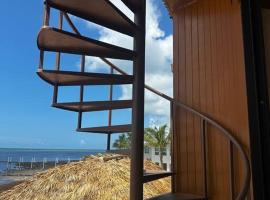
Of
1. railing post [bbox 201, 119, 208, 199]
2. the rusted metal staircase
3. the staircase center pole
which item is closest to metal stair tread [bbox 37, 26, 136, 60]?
the rusted metal staircase

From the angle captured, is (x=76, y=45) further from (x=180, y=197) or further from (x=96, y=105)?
(x=180, y=197)

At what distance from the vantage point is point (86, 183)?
514cm

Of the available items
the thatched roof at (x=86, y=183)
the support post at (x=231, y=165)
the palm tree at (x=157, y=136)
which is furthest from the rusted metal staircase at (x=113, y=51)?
the palm tree at (x=157, y=136)

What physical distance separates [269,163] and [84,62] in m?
2.29

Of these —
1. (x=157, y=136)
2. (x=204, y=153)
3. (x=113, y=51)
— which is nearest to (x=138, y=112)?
(x=113, y=51)

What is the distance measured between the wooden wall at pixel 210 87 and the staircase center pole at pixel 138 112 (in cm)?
81

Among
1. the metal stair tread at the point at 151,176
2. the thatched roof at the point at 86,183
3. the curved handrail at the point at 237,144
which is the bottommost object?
the thatched roof at the point at 86,183

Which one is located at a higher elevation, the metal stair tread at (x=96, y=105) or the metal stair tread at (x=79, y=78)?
the metal stair tread at (x=79, y=78)

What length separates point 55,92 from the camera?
3.35 meters

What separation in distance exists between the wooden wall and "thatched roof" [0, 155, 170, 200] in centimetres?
179

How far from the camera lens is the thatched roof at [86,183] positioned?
5.04 meters

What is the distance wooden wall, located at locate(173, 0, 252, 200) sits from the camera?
2.94 metres

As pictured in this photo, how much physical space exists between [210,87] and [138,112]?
37.4 inches

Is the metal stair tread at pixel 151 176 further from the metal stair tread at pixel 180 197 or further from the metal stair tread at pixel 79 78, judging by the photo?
the metal stair tread at pixel 79 78
